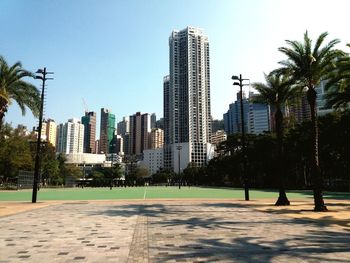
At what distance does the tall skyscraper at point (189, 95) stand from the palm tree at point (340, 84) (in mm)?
138810

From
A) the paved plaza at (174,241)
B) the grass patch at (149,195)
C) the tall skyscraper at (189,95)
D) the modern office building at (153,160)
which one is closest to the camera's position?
the paved plaza at (174,241)

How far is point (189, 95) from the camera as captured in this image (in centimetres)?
16488

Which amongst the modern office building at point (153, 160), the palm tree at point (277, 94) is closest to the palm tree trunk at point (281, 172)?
the palm tree at point (277, 94)

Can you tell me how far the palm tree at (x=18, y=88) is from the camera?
78.7 feet

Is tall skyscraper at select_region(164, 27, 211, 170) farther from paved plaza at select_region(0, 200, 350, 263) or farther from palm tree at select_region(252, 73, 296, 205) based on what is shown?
paved plaza at select_region(0, 200, 350, 263)

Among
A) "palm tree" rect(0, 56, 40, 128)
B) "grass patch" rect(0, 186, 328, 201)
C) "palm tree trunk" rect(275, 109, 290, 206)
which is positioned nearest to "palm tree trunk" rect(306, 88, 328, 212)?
"palm tree trunk" rect(275, 109, 290, 206)

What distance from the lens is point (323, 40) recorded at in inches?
888

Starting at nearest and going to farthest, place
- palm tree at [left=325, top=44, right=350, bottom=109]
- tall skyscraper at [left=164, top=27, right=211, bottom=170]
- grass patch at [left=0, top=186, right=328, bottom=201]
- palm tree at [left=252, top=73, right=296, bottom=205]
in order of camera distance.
Result: palm tree at [left=325, top=44, right=350, bottom=109], palm tree at [left=252, top=73, right=296, bottom=205], grass patch at [left=0, top=186, right=328, bottom=201], tall skyscraper at [left=164, top=27, right=211, bottom=170]

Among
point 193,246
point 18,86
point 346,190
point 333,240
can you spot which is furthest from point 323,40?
point 346,190

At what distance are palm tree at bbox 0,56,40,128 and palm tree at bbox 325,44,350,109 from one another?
789 inches

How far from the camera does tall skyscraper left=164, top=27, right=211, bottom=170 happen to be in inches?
6580

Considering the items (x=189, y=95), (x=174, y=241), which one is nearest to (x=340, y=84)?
(x=174, y=241)

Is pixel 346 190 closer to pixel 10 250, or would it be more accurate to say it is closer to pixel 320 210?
pixel 320 210

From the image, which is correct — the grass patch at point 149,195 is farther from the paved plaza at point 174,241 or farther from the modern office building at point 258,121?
the modern office building at point 258,121
